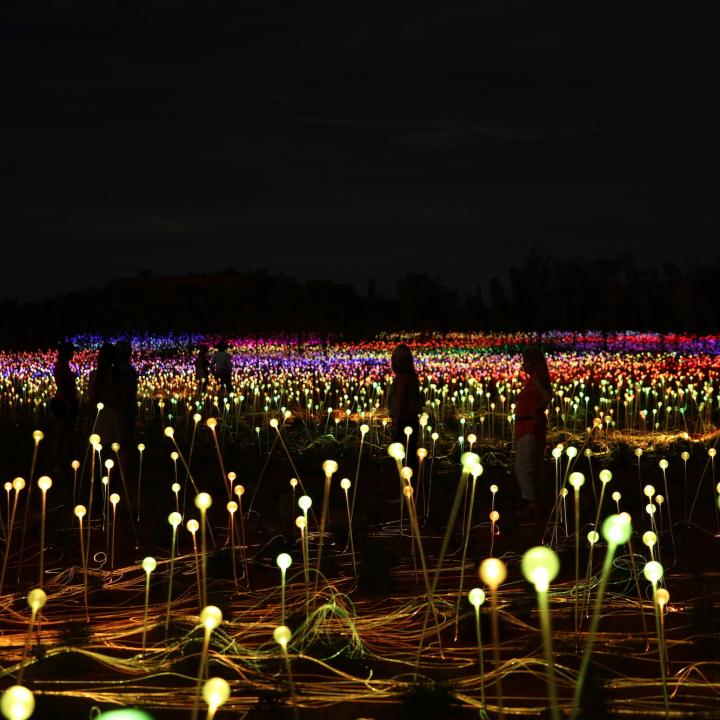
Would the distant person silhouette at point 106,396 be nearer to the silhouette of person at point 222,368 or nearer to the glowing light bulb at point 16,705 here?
→ the glowing light bulb at point 16,705

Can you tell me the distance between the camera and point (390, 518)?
36.9ft

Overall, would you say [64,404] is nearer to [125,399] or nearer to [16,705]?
[125,399]

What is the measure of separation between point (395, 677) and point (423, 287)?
61094mm

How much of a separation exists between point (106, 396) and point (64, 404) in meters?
2.96

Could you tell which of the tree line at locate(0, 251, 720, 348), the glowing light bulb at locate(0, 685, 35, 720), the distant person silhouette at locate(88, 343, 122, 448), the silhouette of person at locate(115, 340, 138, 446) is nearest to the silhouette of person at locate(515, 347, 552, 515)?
the silhouette of person at locate(115, 340, 138, 446)

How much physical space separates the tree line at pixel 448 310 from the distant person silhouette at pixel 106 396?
33325 mm

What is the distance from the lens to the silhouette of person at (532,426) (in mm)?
11172

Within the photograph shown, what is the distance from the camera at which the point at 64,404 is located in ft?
45.8

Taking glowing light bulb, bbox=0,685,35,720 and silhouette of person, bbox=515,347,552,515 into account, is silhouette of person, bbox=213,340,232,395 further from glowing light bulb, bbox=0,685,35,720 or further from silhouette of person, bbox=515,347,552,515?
glowing light bulb, bbox=0,685,35,720

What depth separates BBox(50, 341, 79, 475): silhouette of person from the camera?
13.8 meters

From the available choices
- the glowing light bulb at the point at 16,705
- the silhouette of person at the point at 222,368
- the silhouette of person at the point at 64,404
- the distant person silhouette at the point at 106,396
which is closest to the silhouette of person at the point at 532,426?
the distant person silhouette at the point at 106,396

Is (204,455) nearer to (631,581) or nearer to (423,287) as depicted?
(631,581)

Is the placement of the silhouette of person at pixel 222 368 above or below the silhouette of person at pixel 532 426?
above

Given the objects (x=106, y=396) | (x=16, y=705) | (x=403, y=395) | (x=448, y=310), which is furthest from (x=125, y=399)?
(x=448, y=310)
